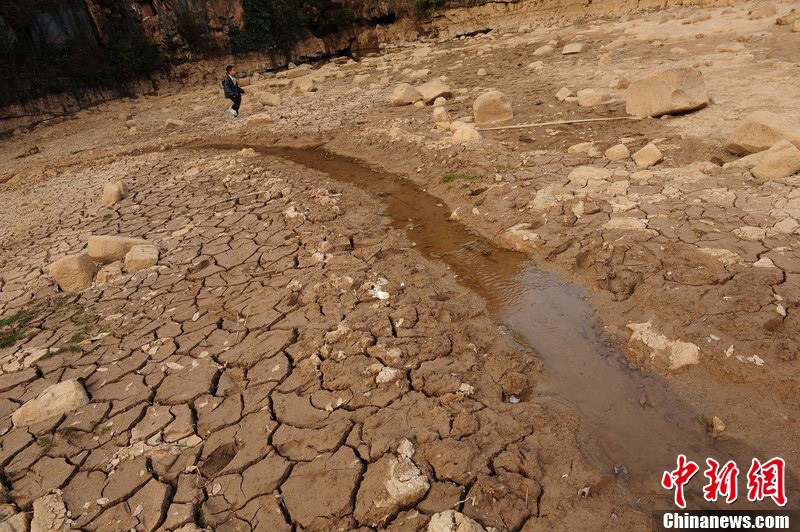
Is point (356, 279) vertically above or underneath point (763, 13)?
underneath

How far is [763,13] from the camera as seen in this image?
10195 mm

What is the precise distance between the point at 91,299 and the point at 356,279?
238 centimetres

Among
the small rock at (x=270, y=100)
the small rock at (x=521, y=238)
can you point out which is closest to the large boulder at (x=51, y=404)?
the small rock at (x=521, y=238)

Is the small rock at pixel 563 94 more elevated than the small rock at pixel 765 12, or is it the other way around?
the small rock at pixel 765 12

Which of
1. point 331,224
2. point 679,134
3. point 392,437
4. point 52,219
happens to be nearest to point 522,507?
point 392,437

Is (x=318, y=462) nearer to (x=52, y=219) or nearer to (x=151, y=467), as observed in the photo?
(x=151, y=467)

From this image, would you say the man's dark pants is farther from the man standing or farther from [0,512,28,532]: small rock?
[0,512,28,532]: small rock

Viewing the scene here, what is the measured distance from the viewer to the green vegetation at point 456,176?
5539mm

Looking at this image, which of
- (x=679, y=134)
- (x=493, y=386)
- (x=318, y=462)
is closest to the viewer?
(x=318, y=462)

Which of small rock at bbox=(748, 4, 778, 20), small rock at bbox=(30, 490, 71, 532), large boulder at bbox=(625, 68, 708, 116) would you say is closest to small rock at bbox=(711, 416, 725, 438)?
small rock at bbox=(30, 490, 71, 532)

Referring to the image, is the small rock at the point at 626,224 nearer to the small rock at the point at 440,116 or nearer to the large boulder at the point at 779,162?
the large boulder at the point at 779,162

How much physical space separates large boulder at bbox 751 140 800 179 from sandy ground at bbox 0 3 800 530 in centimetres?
11

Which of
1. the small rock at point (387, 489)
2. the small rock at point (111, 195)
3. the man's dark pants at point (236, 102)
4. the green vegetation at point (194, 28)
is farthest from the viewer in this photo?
the green vegetation at point (194, 28)

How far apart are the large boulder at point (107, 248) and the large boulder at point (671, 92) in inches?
256
